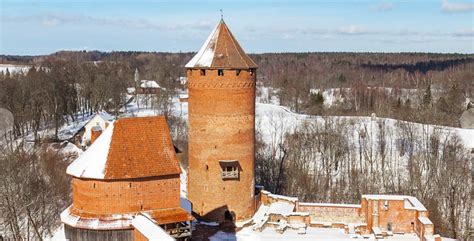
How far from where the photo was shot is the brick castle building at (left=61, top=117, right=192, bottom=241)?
1803 cm

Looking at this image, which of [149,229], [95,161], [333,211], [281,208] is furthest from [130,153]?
[333,211]

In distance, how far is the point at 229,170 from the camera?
74.7 feet

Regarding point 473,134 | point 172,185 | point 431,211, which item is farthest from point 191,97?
point 473,134

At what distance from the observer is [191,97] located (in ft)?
76.1

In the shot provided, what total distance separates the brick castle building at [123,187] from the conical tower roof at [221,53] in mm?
4686

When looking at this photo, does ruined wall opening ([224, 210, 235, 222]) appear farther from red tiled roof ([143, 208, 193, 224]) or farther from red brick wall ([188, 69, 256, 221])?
red tiled roof ([143, 208, 193, 224])

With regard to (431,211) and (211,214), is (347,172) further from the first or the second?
(211,214)

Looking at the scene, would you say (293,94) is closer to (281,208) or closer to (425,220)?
(281,208)

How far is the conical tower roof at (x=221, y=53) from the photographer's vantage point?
22328mm

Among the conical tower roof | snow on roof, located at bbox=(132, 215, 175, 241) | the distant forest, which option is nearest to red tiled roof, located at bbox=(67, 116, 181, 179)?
snow on roof, located at bbox=(132, 215, 175, 241)

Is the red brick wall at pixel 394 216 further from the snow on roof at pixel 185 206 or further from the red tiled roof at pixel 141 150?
the red tiled roof at pixel 141 150

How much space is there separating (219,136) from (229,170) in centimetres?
165

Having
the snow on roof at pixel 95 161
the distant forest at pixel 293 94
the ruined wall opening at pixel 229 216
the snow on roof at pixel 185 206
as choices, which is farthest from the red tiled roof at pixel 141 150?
the distant forest at pixel 293 94

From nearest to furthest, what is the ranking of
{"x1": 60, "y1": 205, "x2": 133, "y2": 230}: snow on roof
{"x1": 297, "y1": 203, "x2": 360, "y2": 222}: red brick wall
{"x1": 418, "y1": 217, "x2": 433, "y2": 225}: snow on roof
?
{"x1": 60, "y1": 205, "x2": 133, "y2": 230}: snow on roof < {"x1": 418, "y1": 217, "x2": 433, "y2": 225}: snow on roof < {"x1": 297, "y1": 203, "x2": 360, "y2": 222}: red brick wall
